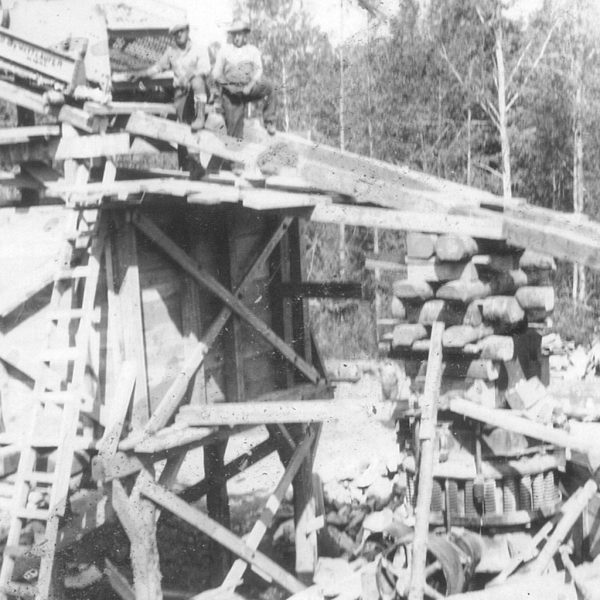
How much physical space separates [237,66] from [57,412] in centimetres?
439

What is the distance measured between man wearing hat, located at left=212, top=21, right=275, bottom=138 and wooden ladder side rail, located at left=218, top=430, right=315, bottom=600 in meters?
4.04

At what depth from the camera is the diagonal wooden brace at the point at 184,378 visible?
32.0ft

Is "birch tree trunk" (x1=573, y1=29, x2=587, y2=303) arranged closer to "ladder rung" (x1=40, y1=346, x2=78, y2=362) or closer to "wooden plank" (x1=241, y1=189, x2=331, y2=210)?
"wooden plank" (x1=241, y1=189, x2=331, y2=210)

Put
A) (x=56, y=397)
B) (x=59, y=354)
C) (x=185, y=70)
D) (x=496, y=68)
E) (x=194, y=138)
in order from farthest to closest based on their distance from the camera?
(x=496, y=68) < (x=185, y=70) < (x=194, y=138) < (x=59, y=354) < (x=56, y=397)

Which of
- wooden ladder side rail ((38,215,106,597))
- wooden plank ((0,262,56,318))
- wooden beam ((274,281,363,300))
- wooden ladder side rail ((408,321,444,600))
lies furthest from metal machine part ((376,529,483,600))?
wooden beam ((274,281,363,300))

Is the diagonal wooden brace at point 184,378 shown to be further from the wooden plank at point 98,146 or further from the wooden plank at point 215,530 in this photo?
the wooden plank at point 98,146

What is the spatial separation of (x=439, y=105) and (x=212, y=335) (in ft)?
79.8

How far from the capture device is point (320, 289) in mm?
11664

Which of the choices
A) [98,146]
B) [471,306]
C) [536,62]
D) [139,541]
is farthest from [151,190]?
[536,62]

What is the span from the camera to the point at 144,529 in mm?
9750

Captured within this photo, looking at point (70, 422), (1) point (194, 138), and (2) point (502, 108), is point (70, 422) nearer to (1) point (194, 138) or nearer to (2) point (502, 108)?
(1) point (194, 138)

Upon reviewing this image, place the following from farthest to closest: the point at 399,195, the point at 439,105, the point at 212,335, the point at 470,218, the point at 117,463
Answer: the point at 439,105, the point at 212,335, the point at 117,463, the point at 399,195, the point at 470,218

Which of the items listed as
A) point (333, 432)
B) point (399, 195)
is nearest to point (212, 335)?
point (399, 195)

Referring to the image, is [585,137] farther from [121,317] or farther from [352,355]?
[121,317]
